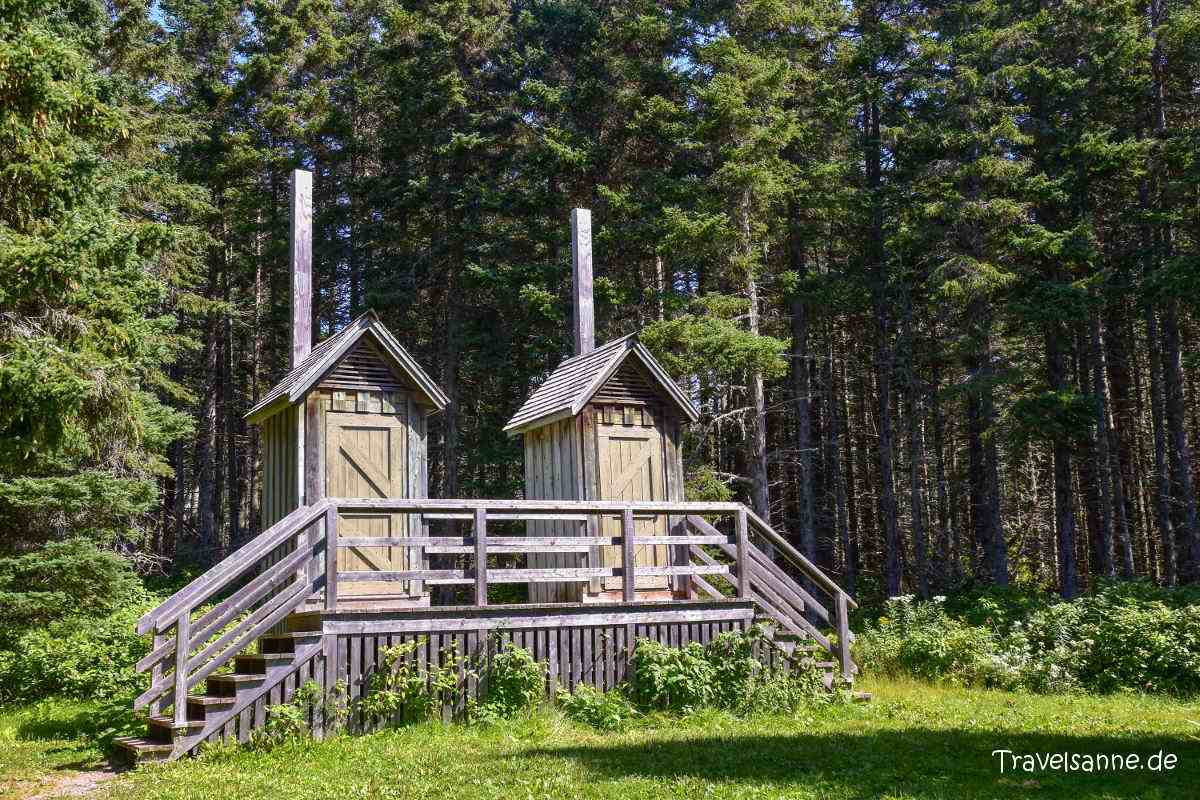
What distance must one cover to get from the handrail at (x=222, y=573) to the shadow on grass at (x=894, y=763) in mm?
3297

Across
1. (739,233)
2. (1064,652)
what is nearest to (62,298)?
(739,233)

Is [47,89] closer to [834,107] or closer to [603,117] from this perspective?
[603,117]

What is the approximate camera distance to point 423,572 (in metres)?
10.7

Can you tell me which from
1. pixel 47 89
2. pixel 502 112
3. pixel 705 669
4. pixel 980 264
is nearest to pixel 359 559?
pixel 705 669

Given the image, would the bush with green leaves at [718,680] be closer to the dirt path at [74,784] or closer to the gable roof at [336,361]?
the gable roof at [336,361]

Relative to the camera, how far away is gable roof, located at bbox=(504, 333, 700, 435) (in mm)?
13500

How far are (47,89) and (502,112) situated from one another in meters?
18.9

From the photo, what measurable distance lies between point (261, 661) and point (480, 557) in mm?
2516

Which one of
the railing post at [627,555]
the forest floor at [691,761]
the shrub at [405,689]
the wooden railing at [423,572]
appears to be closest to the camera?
the forest floor at [691,761]

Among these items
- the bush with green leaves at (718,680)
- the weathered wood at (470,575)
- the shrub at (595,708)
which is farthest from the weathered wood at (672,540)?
A: the shrub at (595,708)

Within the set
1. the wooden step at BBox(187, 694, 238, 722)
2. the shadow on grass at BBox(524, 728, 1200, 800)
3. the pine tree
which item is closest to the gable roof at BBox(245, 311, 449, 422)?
the pine tree

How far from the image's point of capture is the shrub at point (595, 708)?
34.8ft

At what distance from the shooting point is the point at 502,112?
29391 millimetres

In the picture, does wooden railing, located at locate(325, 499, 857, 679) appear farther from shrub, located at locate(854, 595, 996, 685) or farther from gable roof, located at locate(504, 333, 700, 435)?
shrub, located at locate(854, 595, 996, 685)
